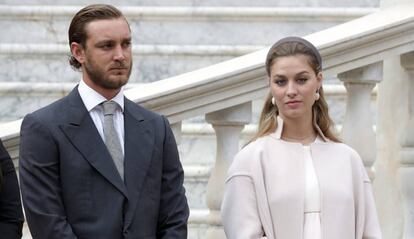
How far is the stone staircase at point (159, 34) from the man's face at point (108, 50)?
319 cm

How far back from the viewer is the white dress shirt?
18.3ft

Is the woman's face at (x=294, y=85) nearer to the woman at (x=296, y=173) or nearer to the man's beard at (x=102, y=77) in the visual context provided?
the woman at (x=296, y=173)

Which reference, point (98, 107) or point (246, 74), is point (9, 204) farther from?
point (246, 74)

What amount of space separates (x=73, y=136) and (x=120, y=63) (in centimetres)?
31

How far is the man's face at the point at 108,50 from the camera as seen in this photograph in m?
5.48

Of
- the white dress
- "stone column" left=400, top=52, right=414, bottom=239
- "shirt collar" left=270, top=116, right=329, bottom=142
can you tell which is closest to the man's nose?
"shirt collar" left=270, top=116, right=329, bottom=142

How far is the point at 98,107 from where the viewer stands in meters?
5.59

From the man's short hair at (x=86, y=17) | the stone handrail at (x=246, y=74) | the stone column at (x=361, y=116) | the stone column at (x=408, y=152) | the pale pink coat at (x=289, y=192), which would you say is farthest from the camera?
→ the stone column at (x=408, y=152)

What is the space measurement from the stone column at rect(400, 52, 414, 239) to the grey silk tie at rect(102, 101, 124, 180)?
1.56 metres

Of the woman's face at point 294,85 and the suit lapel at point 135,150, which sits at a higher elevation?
the woman's face at point 294,85

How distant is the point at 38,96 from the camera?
8.73 m

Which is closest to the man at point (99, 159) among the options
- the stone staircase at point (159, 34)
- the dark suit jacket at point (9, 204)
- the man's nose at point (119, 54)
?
the man's nose at point (119, 54)

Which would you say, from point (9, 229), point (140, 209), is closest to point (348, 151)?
point (140, 209)

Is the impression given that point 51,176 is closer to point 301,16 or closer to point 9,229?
point 9,229
